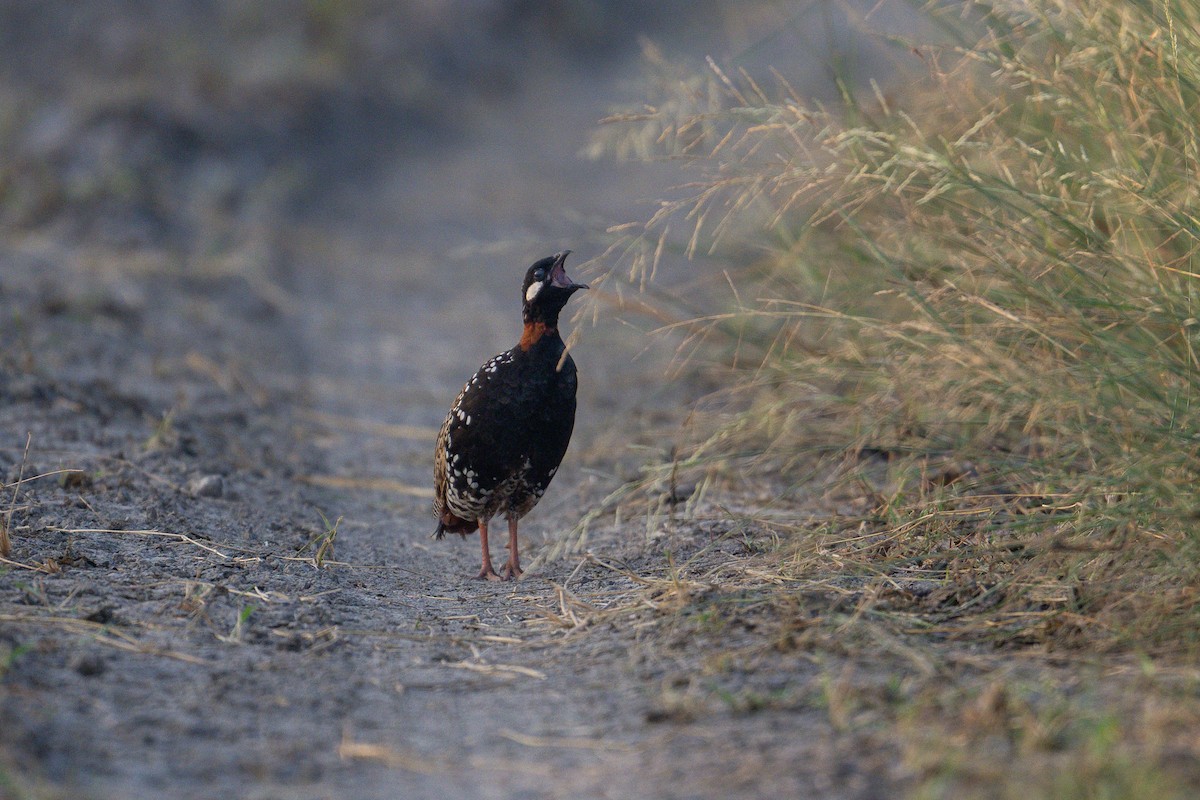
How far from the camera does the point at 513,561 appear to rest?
4469mm

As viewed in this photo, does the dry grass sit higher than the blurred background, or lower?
lower

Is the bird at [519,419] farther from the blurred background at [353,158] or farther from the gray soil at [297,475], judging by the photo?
the blurred background at [353,158]

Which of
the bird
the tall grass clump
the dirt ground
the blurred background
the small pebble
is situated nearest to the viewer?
the dirt ground

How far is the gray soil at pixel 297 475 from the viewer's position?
2.51 meters

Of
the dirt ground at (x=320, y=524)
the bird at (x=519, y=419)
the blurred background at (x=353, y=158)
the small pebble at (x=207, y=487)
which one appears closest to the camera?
the dirt ground at (x=320, y=524)

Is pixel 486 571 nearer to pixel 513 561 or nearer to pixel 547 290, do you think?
pixel 513 561

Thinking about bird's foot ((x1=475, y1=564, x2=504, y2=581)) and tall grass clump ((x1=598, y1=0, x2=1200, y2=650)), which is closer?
tall grass clump ((x1=598, y1=0, x2=1200, y2=650))

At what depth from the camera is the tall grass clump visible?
299cm

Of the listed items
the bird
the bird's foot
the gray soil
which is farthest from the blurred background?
the bird's foot

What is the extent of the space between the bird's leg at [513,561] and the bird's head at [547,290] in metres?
0.85

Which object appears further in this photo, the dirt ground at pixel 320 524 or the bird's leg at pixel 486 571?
the bird's leg at pixel 486 571

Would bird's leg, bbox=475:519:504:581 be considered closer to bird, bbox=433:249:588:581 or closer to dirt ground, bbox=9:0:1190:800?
bird, bbox=433:249:588:581

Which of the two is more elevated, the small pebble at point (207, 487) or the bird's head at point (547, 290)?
the bird's head at point (547, 290)

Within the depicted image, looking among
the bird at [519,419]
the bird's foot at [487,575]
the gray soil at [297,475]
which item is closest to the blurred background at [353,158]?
the gray soil at [297,475]
